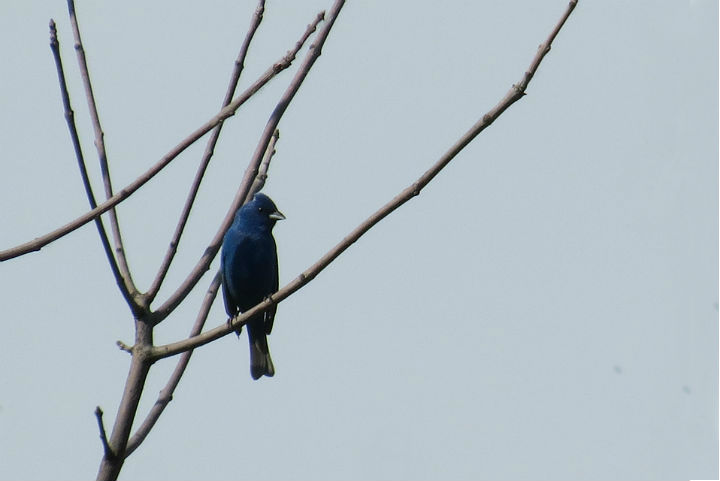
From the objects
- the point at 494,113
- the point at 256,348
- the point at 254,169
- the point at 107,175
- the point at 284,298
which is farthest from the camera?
the point at 256,348

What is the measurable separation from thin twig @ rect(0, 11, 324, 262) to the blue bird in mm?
4350

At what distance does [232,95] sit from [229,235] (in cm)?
420

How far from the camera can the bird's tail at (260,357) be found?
819 centimetres

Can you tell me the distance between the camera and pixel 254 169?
4.62 meters

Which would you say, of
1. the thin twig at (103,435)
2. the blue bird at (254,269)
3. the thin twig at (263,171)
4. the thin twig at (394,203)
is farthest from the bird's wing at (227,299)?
the thin twig at (103,435)

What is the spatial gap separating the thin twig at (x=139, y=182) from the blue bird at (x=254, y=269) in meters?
4.35

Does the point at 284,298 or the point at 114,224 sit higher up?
the point at 114,224

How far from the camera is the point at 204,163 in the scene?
177 inches

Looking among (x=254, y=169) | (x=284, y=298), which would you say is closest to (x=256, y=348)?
(x=254, y=169)

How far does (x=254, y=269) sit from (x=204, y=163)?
386 centimetres

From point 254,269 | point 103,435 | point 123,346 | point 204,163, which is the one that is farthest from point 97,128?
point 254,269

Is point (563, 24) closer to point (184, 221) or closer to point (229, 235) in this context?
point (184, 221)

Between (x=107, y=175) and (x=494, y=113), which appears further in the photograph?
(x=107, y=175)

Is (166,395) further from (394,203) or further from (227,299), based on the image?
(227,299)
